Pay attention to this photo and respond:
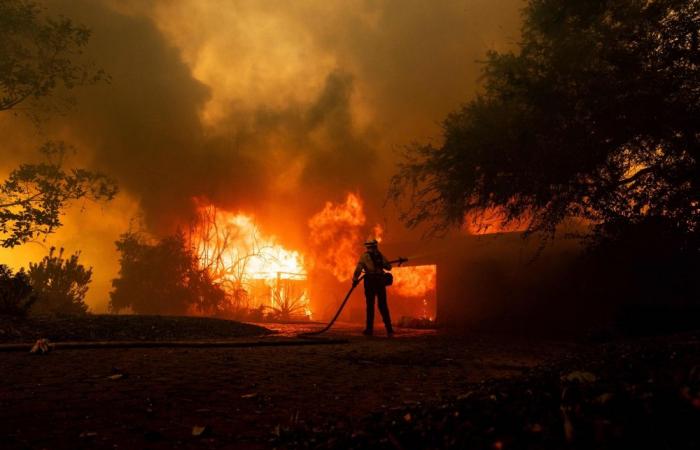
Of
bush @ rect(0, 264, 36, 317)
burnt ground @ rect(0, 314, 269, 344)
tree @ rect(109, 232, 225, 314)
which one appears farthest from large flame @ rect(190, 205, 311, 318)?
bush @ rect(0, 264, 36, 317)

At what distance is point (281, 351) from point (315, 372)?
6.80 feet

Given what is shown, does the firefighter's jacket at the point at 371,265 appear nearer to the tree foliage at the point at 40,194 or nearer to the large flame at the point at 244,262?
the tree foliage at the point at 40,194

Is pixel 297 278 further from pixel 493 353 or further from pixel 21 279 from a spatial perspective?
pixel 493 353

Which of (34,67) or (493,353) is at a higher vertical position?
(34,67)

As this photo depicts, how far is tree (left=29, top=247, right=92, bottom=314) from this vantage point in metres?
16.9

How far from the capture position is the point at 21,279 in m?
10.9

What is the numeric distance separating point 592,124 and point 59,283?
19.4 metres

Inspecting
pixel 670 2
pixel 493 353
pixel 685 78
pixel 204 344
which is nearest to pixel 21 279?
pixel 204 344

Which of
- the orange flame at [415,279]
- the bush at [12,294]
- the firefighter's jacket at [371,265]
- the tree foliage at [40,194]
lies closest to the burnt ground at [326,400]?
the bush at [12,294]

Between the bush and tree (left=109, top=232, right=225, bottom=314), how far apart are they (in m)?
11.9

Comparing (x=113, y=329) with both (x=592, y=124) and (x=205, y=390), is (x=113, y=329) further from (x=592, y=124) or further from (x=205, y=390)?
(x=592, y=124)

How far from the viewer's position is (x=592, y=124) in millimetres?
10469

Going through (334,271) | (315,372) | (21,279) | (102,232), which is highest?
(102,232)

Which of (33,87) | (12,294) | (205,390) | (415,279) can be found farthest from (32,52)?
(415,279)
